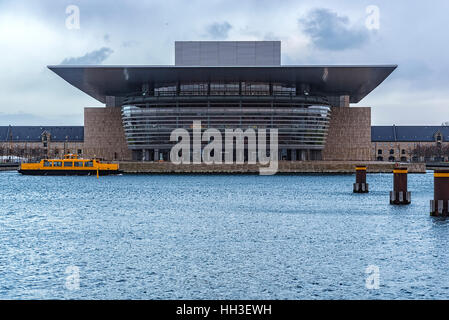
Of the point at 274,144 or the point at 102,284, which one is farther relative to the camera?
the point at 274,144

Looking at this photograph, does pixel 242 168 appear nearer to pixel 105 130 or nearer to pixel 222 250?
pixel 105 130

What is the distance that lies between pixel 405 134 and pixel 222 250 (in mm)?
125974

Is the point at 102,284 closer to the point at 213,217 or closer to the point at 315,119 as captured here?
the point at 213,217

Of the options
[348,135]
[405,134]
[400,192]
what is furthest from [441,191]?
[405,134]

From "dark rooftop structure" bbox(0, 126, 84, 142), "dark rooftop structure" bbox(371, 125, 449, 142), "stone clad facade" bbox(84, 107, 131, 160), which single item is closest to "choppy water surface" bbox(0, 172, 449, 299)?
"stone clad facade" bbox(84, 107, 131, 160)

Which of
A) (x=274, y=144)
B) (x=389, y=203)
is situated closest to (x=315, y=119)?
(x=274, y=144)

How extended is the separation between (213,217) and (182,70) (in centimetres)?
4963

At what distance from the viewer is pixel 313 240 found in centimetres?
2072

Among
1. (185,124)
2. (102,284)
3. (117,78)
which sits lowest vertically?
(102,284)

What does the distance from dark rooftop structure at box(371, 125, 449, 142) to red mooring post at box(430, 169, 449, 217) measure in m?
115

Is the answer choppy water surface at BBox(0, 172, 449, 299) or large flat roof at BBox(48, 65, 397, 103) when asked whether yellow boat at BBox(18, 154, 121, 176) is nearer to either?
large flat roof at BBox(48, 65, 397, 103)

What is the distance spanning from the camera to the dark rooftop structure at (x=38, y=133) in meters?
141

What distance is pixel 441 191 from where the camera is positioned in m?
25.2

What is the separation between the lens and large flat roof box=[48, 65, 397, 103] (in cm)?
7362
